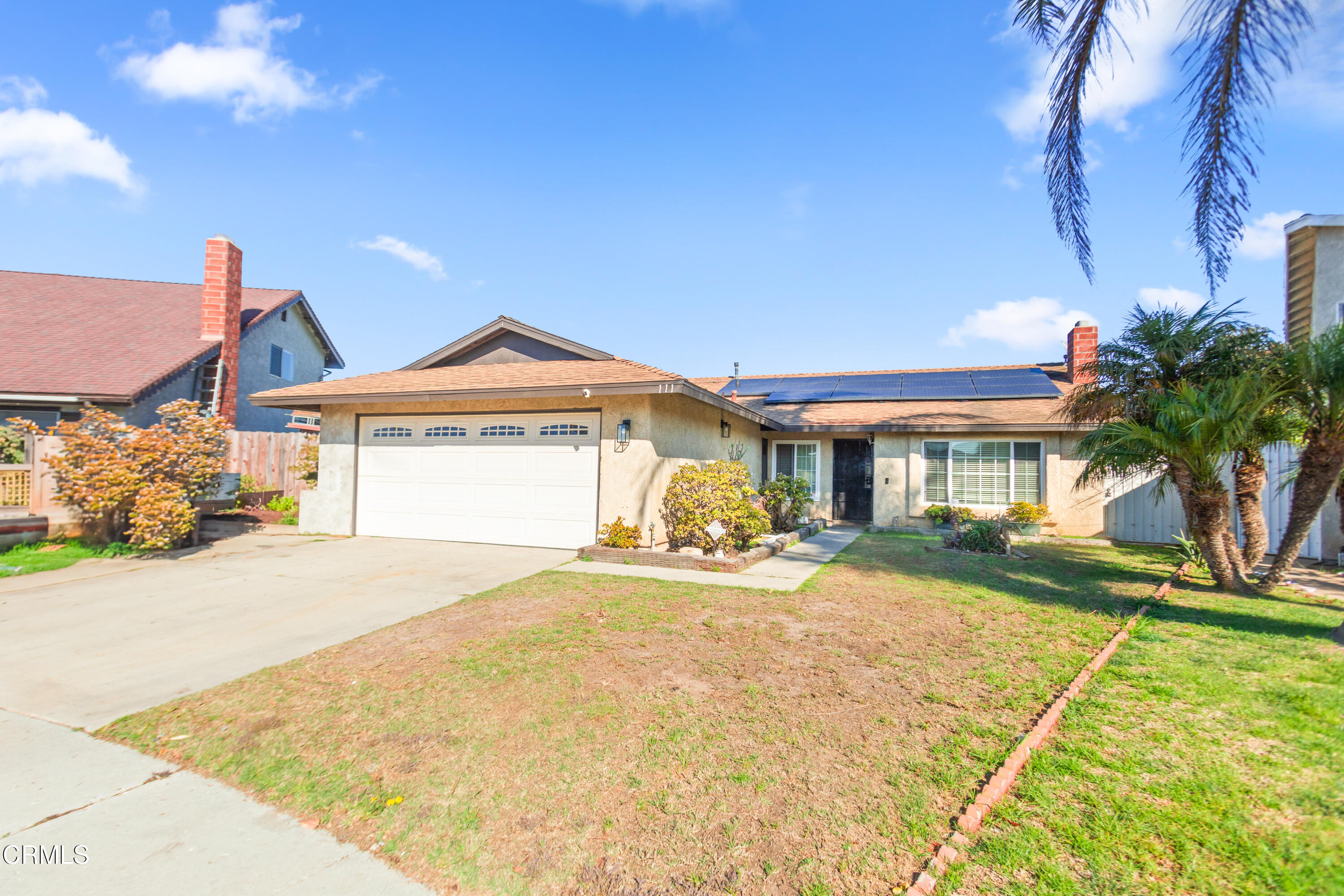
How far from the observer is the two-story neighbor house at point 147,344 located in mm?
12195

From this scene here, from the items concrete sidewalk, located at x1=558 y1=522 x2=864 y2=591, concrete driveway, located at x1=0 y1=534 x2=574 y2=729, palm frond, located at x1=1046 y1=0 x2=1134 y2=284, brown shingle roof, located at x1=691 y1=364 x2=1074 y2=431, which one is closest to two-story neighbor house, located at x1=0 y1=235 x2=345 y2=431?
concrete driveway, located at x1=0 y1=534 x2=574 y2=729

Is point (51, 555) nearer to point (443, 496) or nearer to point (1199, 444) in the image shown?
point (443, 496)

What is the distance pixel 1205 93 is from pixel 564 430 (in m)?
8.88

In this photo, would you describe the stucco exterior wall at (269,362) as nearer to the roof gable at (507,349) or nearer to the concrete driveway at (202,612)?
the roof gable at (507,349)

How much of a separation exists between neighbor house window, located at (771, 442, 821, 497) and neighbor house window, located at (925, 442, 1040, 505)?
8.90ft

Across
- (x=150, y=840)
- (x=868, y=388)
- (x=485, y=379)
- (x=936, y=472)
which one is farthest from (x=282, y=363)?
(x=150, y=840)

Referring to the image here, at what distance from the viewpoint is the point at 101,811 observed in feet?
8.93

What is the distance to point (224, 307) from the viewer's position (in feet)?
50.4

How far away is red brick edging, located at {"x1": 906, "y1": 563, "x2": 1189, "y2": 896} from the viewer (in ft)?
7.23

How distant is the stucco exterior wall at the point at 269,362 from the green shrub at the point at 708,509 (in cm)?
1178

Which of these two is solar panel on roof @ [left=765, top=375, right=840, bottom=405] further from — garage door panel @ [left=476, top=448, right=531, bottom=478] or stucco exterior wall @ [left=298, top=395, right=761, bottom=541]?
garage door panel @ [left=476, top=448, right=531, bottom=478]

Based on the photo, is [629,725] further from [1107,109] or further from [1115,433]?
[1115,433]

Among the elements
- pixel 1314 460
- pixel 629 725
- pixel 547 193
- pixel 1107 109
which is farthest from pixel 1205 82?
pixel 547 193

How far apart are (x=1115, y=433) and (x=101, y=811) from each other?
370 inches
